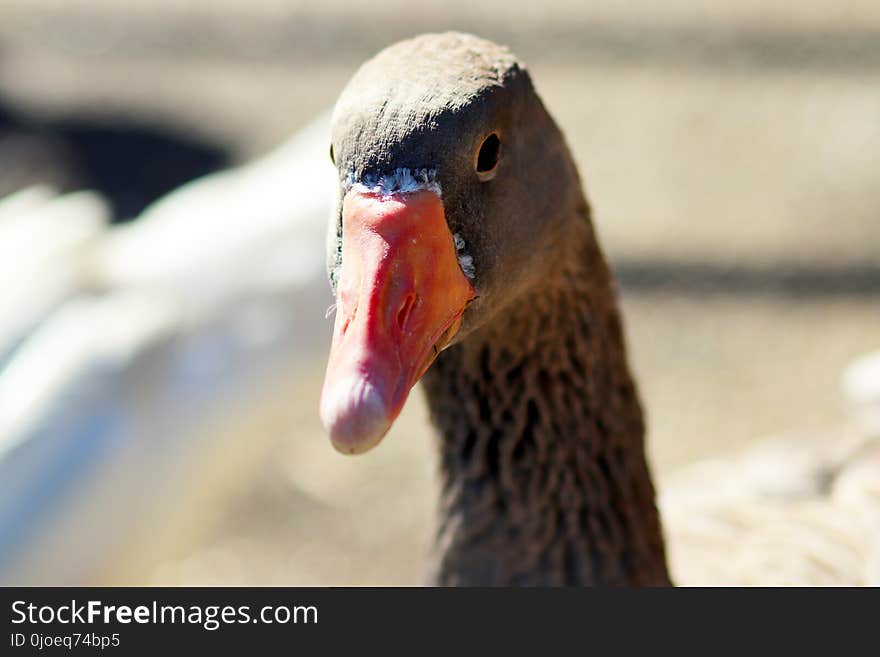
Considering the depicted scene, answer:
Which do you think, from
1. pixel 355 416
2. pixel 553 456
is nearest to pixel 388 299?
pixel 355 416

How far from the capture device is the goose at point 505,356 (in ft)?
4.77

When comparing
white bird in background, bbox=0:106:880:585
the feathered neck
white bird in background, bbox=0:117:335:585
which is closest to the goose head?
the feathered neck

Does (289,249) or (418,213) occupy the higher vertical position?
(289,249)

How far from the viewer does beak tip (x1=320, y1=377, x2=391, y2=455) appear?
131 centimetres

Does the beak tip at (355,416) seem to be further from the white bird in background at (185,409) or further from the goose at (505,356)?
the white bird in background at (185,409)

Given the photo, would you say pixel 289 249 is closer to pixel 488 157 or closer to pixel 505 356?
pixel 505 356

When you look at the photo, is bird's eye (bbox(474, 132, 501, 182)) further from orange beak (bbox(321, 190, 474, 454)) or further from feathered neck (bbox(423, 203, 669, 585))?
feathered neck (bbox(423, 203, 669, 585))

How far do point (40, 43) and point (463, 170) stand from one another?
4.72 meters

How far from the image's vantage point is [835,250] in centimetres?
410

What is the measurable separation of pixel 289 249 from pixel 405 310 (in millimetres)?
1646

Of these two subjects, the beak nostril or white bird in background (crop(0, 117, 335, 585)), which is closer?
the beak nostril

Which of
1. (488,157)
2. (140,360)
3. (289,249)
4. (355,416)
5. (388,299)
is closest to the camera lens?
(355,416)

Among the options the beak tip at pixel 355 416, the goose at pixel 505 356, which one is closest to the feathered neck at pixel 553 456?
the goose at pixel 505 356

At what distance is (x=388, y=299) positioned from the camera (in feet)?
4.69
